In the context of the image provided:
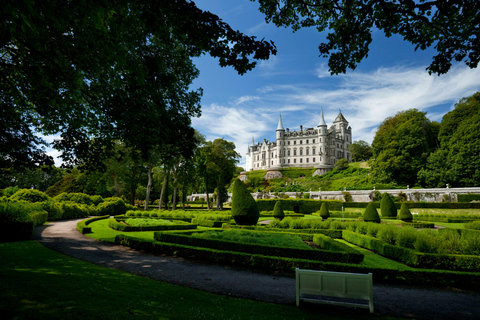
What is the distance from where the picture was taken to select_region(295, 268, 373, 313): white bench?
187 inches

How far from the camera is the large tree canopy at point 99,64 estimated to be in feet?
13.0

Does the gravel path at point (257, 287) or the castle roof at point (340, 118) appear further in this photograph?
the castle roof at point (340, 118)

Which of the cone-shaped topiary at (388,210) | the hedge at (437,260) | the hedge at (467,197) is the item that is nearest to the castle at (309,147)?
the hedge at (467,197)

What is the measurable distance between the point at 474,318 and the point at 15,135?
12.9m

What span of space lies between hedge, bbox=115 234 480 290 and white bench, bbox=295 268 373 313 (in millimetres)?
2817

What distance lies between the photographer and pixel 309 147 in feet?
290

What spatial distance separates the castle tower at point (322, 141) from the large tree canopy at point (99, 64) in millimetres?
80541

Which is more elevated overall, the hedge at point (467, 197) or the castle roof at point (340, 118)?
the castle roof at point (340, 118)

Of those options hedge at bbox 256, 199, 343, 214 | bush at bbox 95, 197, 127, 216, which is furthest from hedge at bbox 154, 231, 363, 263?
hedge at bbox 256, 199, 343, 214

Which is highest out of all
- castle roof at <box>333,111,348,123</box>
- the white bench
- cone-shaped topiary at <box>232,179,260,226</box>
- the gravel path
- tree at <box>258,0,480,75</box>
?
castle roof at <box>333,111,348,123</box>

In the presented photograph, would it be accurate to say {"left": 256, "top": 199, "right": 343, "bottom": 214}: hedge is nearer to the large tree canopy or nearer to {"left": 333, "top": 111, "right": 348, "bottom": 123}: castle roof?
the large tree canopy

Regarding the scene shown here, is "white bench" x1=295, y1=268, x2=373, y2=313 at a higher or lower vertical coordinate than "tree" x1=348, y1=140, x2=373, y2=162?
lower

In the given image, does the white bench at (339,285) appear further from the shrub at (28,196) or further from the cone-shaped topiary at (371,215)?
the shrub at (28,196)

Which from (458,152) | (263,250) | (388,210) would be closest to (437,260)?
(263,250)
